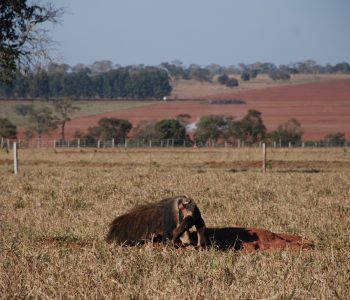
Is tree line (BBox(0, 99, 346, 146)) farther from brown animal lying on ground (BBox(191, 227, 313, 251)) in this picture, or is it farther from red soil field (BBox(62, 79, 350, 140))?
brown animal lying on ground (BBox(191, 227, 313, 251))

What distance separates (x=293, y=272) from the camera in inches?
263

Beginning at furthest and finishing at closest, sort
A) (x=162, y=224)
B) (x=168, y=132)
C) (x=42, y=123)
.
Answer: (x=42, y=123), (x=168, y=132), (x=162, y=224)

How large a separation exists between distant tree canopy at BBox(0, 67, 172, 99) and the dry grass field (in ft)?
386

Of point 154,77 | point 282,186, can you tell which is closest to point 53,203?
point 282,186

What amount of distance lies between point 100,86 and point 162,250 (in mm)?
140804

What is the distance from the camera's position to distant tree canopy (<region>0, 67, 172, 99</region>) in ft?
445

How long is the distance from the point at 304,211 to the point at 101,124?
66799mm

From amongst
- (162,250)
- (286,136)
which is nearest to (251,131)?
(286,136)

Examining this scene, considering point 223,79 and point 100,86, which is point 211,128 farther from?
point 223,79

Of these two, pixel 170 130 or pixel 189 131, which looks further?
pixel 189 131

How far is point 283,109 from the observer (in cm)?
11681

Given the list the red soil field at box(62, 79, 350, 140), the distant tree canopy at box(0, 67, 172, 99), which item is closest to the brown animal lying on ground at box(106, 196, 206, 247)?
the red soil field at box(62, 79, 350, 140)

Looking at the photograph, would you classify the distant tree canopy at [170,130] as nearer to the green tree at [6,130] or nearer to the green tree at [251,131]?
the green tree at [251,131]

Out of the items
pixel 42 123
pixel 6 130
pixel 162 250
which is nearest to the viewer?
pixel 162 250
